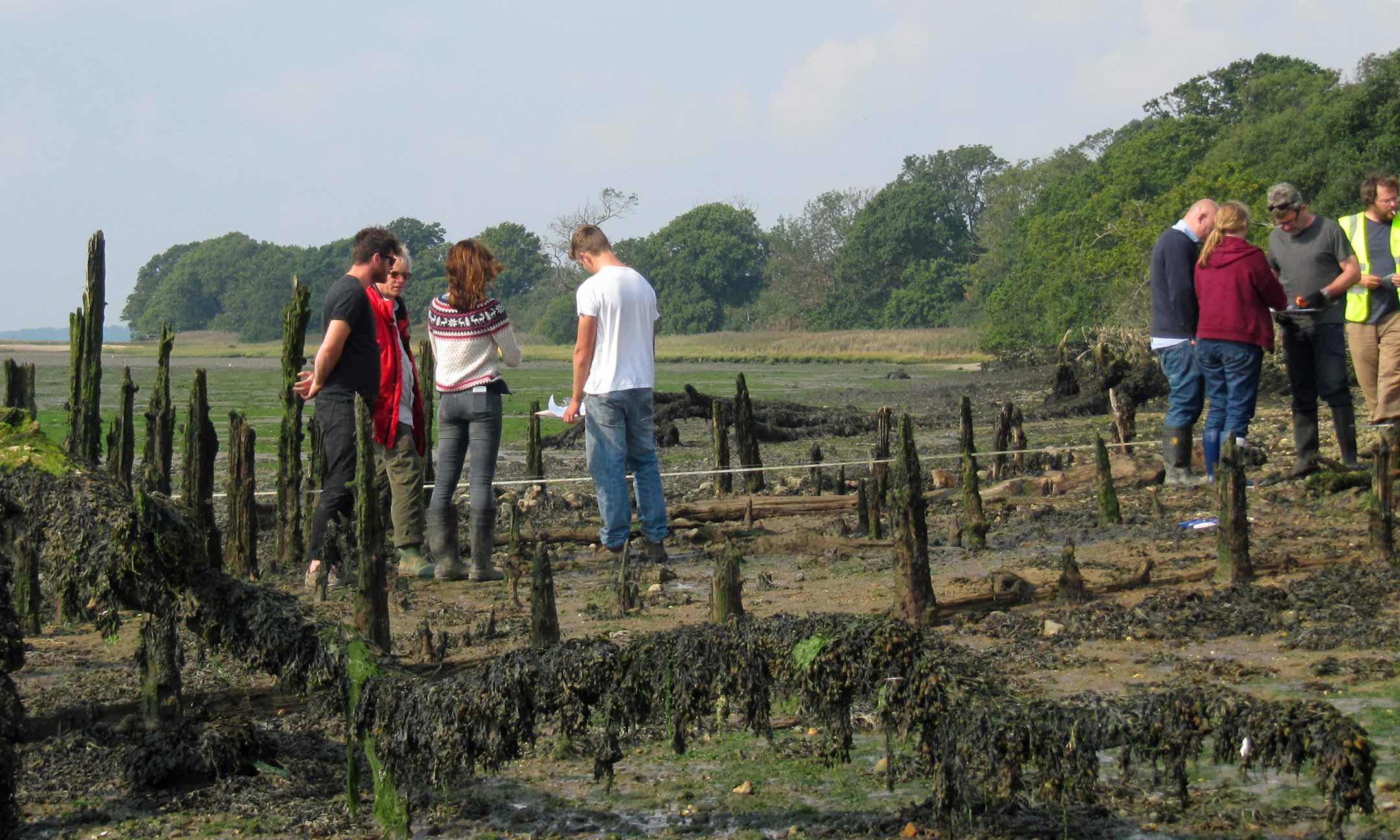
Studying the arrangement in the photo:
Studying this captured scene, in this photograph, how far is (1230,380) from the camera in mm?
8578

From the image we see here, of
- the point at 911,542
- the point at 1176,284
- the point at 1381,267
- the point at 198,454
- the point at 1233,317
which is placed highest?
the point at 1381,267

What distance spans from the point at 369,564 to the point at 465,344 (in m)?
→ 2.63

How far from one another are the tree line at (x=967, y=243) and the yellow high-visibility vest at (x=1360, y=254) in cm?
770

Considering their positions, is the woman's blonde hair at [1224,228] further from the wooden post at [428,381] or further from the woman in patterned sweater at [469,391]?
the wooden post at [428,381]

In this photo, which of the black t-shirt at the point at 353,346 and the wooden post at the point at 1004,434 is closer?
the black t-shirt at the point at 353,346

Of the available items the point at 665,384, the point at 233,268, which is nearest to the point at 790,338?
the point at 665,384

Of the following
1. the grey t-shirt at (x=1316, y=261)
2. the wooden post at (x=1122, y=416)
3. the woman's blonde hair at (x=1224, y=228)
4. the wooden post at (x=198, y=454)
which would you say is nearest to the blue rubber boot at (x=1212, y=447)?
the grey t-shirt at (x=1316, y=261)

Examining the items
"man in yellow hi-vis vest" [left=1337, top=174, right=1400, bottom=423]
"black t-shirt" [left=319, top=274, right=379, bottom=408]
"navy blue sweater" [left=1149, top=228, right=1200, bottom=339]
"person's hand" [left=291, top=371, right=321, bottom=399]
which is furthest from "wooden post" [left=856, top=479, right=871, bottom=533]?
"person's hand" [left=291, top=371, right=321, bottom=399]

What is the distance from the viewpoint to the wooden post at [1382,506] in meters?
6.71

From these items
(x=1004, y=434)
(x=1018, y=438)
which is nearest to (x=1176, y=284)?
(x=1004, y=434)

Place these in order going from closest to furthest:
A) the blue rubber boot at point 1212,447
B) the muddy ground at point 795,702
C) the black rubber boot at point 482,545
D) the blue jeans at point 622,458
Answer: the muddy ground at point 795,702
the blue jeans at point 622,458
the black rubber boot at point 482,545
the blue rubber boot at point 1212,447

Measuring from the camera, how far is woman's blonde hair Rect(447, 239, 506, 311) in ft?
25.8

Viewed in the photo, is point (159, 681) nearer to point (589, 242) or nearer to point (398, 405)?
point (398, 405)

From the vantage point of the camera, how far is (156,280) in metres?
138
